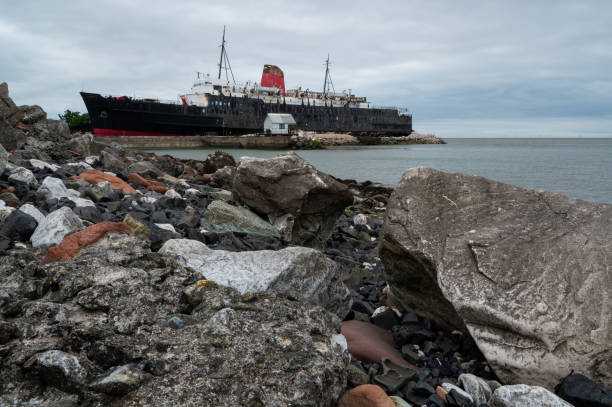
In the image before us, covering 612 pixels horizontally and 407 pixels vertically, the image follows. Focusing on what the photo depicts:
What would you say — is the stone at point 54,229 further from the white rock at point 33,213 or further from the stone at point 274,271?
the stone at point 274,271

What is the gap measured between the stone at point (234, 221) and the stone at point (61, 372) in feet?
14.1

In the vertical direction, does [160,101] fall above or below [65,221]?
above

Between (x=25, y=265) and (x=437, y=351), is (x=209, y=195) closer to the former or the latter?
(x=25, y=265)

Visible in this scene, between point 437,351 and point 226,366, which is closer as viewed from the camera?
point 226,366

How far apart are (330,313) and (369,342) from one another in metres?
0.59

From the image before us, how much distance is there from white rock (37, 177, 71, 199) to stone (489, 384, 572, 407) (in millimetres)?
5794

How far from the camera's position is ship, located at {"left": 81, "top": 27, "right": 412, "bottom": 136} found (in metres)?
48.5

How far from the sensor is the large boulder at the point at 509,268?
2.65 m

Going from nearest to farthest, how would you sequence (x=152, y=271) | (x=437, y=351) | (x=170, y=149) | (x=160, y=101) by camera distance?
(x=152, y=271) → (x=437, y=351) → (x=170, y=149) → (x=160, y=101)

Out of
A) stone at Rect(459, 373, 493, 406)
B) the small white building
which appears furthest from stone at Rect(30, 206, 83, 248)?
the small white building

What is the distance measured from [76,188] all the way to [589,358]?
701cm

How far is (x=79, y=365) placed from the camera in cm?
176

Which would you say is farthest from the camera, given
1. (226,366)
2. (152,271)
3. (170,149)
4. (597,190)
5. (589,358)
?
(170,149)

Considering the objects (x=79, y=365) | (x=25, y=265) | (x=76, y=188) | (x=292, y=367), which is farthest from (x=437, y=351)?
(x=76, y=188)
